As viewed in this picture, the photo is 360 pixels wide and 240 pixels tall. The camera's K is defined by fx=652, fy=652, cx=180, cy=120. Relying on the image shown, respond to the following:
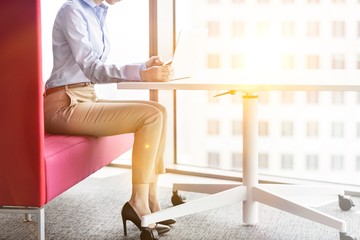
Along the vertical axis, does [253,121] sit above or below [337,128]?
above

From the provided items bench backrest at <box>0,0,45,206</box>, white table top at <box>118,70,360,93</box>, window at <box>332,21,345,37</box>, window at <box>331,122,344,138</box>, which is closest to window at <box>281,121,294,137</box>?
window at <box>331,122,344,138</box>

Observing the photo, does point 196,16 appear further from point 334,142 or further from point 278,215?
point 334,142

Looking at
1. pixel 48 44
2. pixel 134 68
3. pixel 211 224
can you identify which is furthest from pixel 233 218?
pixel 48 44

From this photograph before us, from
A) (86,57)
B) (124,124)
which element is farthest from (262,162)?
(86,57)

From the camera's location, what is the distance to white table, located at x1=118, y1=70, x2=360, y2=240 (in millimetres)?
2392

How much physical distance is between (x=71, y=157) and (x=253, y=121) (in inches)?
31.3

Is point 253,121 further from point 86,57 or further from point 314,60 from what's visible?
point 314,60

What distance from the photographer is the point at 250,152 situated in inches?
110

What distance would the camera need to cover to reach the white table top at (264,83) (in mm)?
2322

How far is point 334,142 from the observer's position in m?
49.2

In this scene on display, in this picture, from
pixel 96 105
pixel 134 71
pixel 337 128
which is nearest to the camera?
pixel 134 71

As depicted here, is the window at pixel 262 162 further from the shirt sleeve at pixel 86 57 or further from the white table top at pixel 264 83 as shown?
the shirt sleeve at pixel 86 57

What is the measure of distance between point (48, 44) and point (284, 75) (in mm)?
2159

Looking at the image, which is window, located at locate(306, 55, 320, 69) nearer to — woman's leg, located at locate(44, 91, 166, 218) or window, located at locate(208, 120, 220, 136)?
woman's leg, located at locate(44, 91, 166, 218)
